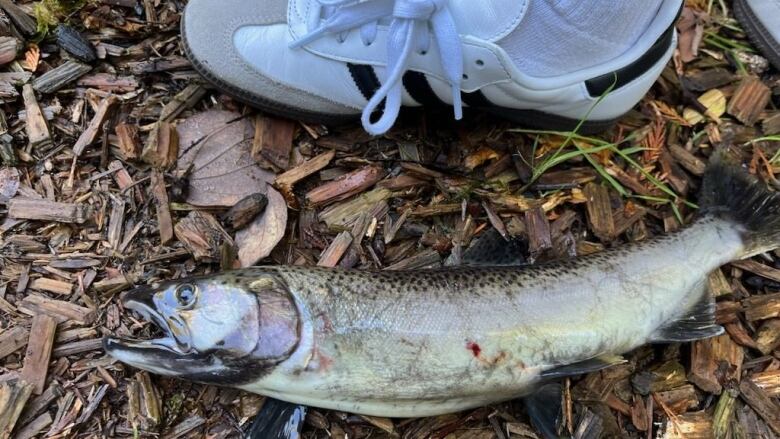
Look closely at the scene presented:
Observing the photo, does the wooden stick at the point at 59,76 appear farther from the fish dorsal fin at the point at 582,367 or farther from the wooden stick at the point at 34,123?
the fish dorsal fin at the point at 582,367

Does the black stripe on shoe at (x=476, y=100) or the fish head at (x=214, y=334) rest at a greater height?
the black stripe on shoe at (x=476, y=100)

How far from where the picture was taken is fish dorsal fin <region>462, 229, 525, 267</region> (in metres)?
2.78

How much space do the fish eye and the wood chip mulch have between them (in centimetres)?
36

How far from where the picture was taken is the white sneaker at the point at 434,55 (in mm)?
2449

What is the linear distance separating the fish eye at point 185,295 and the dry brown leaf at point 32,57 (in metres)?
1.45

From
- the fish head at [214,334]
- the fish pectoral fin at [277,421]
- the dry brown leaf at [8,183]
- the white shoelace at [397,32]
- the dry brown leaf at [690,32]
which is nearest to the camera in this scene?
the fish head at [214,334]

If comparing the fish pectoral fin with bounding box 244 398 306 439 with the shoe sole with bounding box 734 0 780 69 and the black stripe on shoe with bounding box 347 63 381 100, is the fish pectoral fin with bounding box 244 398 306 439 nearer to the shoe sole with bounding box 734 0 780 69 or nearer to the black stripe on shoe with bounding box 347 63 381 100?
the black stripe on shoe with bounding box 347 63 381 100

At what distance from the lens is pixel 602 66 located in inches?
105

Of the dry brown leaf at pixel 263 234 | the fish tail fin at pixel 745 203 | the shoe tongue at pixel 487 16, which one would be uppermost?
the shoe tongue at pixel 487 16

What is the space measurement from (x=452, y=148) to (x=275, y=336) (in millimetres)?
1289

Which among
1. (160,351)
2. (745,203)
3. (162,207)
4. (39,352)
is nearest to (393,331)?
(160,351)

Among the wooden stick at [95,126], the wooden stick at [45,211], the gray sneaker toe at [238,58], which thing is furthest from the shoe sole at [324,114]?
the wooden stick at [45,211]

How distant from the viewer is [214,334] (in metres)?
2.31

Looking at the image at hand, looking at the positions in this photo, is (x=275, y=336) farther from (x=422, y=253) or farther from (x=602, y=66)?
(x=602, y=66)
